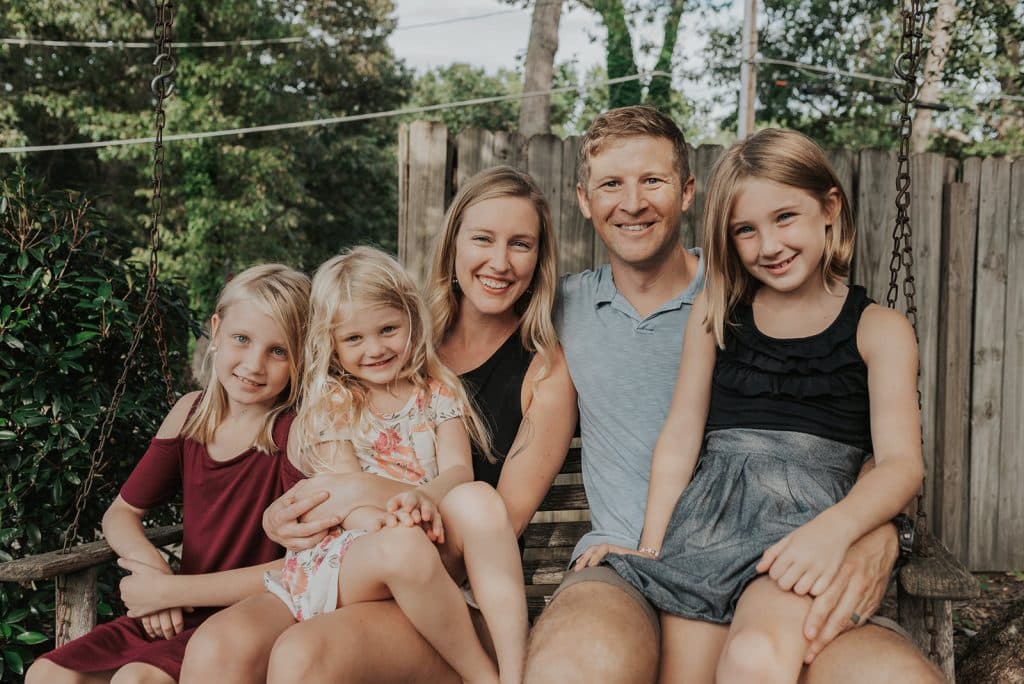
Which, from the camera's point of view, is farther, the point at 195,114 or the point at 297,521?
the point at 195,114

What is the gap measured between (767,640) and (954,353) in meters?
3.11

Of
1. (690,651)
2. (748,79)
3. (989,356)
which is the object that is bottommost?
(690,651)

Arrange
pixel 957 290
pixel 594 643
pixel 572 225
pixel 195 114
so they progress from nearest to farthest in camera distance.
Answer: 1. pixel 594 643
2. pixel 572 225
3. pixel 957 290
4. pixel 195 114

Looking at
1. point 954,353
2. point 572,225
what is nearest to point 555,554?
point 572,225

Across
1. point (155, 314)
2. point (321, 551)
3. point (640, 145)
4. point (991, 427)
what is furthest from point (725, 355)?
point (991, 427)

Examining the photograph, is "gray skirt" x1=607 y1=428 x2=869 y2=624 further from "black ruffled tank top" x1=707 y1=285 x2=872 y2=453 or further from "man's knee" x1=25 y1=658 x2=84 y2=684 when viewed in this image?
"man's knee" x1=25 y1=658 x2=84 y2=684

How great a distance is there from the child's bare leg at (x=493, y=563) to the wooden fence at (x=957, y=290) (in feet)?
7.25

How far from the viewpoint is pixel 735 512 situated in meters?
2.22

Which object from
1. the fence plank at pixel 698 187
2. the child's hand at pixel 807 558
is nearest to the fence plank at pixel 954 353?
the fence plank at pixel 698 187

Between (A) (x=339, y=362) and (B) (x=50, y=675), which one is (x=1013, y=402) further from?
(B) (x=50, y=675)

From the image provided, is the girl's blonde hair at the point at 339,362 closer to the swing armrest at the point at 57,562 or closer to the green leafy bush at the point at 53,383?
the swing armrest at the point at 57,562

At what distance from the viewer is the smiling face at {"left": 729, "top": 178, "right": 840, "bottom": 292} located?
2.26 m

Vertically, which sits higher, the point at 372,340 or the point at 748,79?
the point at 748,79

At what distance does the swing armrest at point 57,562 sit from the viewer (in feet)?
7.56
